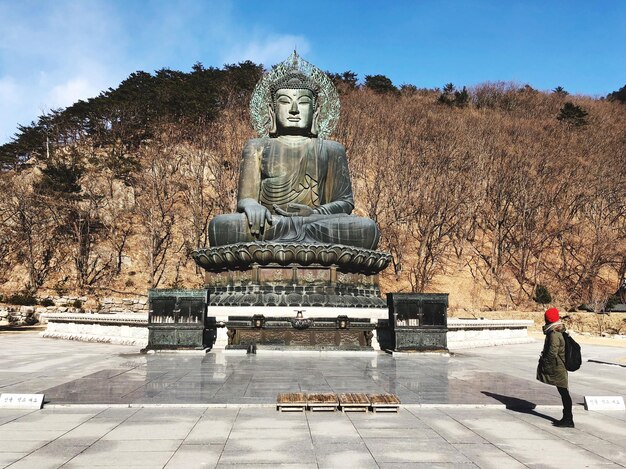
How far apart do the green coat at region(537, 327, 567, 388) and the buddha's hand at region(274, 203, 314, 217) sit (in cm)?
930

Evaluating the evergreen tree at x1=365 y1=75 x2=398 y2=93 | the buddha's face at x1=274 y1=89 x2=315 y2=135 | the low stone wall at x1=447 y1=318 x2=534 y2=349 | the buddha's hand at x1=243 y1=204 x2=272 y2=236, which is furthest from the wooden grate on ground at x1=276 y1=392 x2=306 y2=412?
the evergreen tree at x1=365 y1=75 x2=398 y2=93

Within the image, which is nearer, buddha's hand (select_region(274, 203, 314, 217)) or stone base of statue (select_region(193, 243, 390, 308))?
stone base of statue (select_region(193, 243, 390, 308))

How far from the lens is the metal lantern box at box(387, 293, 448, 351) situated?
10125mm

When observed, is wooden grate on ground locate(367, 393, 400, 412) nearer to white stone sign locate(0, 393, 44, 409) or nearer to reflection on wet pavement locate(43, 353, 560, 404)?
reflection on wet pavement locate(43, 353, 560, 404)

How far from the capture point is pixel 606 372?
8664 mm

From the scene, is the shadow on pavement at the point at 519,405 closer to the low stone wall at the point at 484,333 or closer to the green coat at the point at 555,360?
the green coat at the point at 555,360

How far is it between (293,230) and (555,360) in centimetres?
888

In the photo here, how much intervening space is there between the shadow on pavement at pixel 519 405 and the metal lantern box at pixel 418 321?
13.8 feet

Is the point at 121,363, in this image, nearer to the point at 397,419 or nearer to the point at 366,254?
the point at 397,419

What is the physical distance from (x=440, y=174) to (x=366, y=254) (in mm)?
22588

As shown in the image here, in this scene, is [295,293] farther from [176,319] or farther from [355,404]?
[355,404]

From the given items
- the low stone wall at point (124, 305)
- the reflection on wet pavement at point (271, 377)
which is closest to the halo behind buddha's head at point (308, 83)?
the reflection on wet pavement at point (271, 377)

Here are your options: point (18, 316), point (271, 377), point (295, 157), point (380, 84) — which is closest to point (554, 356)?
point (271, 377)

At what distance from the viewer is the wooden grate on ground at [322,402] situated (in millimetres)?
4906
